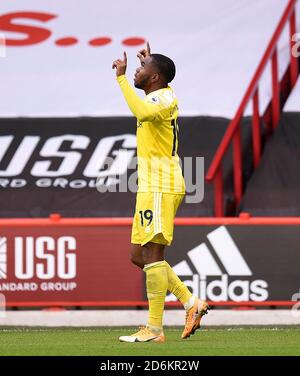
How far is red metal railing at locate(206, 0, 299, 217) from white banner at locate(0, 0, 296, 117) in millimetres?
416

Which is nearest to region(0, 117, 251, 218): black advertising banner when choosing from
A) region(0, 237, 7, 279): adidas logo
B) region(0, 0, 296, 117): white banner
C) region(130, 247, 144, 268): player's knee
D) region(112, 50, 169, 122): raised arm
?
region(0, 0, 296, 117): white banner

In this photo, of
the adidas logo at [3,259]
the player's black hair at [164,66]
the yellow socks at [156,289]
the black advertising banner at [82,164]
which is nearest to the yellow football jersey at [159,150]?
the player's black hair at [164,66]

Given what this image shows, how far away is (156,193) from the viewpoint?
10.7m

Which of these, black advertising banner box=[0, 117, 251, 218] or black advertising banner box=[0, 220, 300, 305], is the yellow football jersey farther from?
black advertising banner box=[0, 117, 251, 218]

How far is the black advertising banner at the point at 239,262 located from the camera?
1349 centimetres

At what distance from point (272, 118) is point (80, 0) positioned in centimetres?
253

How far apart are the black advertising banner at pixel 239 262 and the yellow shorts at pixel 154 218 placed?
283 centimetres

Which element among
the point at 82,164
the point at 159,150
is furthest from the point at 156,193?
the point at 82,164

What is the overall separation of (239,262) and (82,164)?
2.86 metres

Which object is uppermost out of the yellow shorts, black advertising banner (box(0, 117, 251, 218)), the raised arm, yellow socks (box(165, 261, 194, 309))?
the raised arm

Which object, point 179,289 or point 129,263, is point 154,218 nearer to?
point 179,289

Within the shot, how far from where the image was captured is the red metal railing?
14.9 m

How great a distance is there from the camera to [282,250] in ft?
44.5
